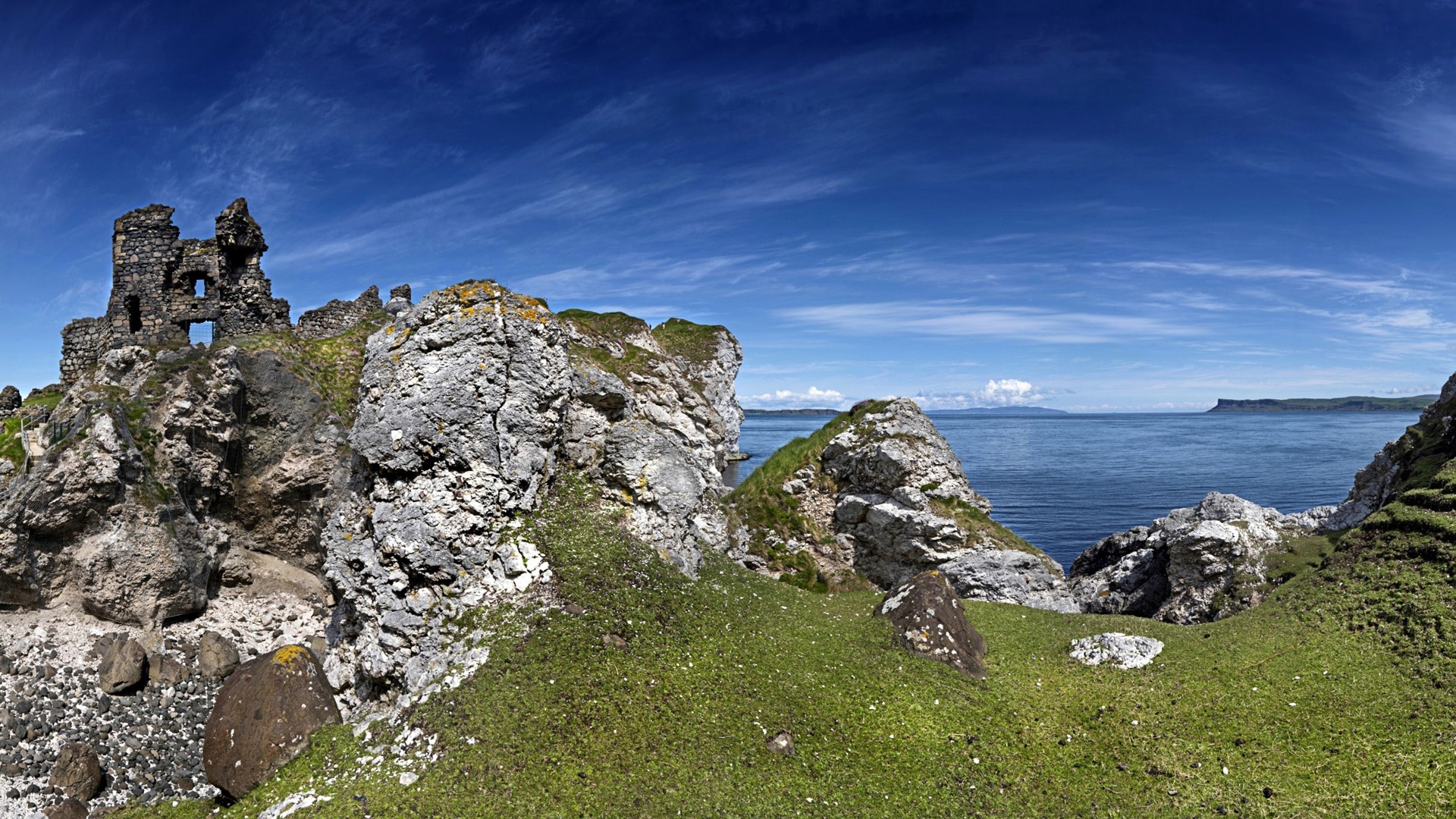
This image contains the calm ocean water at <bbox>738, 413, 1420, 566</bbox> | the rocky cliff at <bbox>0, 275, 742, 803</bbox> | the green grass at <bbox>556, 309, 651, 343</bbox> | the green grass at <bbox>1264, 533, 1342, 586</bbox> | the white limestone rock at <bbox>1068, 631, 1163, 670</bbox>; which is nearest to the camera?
the rocky cliff at <bbox>0, 275, 742, 803</bbox>

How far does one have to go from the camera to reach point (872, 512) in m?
33.1

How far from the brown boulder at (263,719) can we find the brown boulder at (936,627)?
13.1 metres

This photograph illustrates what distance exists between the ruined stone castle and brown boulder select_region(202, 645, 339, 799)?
22297mm

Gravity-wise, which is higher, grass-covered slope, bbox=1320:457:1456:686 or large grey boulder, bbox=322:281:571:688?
large grey boulder, bbox=322:281:571:688

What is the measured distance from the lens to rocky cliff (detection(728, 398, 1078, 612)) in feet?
105

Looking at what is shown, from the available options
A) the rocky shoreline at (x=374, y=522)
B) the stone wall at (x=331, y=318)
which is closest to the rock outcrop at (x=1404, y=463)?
the rocky shoreline at (x=374, y=522)

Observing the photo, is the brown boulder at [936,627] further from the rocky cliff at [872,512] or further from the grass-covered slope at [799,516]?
the grass-covered slope at [799,516]

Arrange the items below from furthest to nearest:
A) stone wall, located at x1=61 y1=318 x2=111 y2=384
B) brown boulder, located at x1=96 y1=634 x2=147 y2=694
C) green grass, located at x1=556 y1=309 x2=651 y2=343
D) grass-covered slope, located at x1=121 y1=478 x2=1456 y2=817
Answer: green grass, located at x1=556 y1=309 x2=651 y2=343 < stone wall, located at x1=61 y1=318 x2=111 y2=384 < brown boulder, located at x1=96 y1=634 x2=147 y2=694 < grass-covered slope, located at x1=121 y1=478 x2=1456 y2=817

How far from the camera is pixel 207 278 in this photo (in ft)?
108

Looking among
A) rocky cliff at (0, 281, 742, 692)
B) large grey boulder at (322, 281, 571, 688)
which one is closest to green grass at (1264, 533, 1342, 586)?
rocky cliff at (0, 281, 742, 692)

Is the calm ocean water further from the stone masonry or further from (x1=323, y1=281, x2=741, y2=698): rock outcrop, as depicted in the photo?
the stone masonry

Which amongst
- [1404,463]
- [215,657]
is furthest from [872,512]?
[215,657]

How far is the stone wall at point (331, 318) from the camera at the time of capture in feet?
108

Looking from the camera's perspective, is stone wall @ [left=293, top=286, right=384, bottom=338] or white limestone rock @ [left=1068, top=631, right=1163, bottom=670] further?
stone wall @ [left=293, top=286, right=384, bottom=338]
